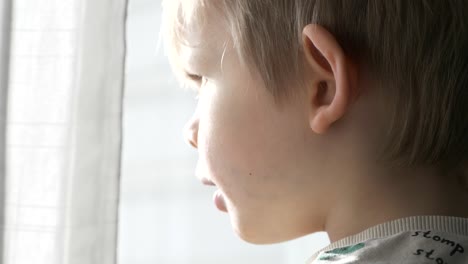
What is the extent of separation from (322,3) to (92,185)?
312mm

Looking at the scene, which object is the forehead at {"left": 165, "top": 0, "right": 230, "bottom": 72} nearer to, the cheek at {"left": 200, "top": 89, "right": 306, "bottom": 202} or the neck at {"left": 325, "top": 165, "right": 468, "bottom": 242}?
the cheek at {"left": 200, "top": 89, "right": 306, "bottom": 202}

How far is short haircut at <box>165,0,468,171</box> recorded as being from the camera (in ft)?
2.59

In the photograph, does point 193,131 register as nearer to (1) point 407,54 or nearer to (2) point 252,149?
(2) point 252,149

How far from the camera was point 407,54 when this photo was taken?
2.58ft

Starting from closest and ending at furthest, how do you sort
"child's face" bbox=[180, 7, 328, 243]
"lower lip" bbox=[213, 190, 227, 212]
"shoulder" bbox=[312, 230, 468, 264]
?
"shoulder" bbox=[312, 230, 468, 264]
"child's face" bbox=[180, 7, 328, 243]
"lower lip" bbox=[213, 190, 227, 212]

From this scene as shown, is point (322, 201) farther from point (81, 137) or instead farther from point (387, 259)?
point (81, 137)

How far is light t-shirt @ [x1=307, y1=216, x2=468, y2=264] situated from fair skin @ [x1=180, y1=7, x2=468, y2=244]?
0.02 m

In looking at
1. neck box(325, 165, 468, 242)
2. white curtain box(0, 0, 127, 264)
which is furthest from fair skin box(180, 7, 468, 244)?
white curtain box(0, 0, 127, 264)

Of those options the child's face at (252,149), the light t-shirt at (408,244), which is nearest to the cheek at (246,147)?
the child's face at (252,149)

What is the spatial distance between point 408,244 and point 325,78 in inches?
7.3

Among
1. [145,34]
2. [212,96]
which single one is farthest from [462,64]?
[145,34]

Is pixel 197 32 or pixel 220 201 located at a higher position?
pixel 197 32

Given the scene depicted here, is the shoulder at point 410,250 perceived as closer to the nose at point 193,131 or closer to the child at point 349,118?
the child at point 349,118

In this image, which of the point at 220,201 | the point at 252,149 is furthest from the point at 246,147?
the point at 220,201
